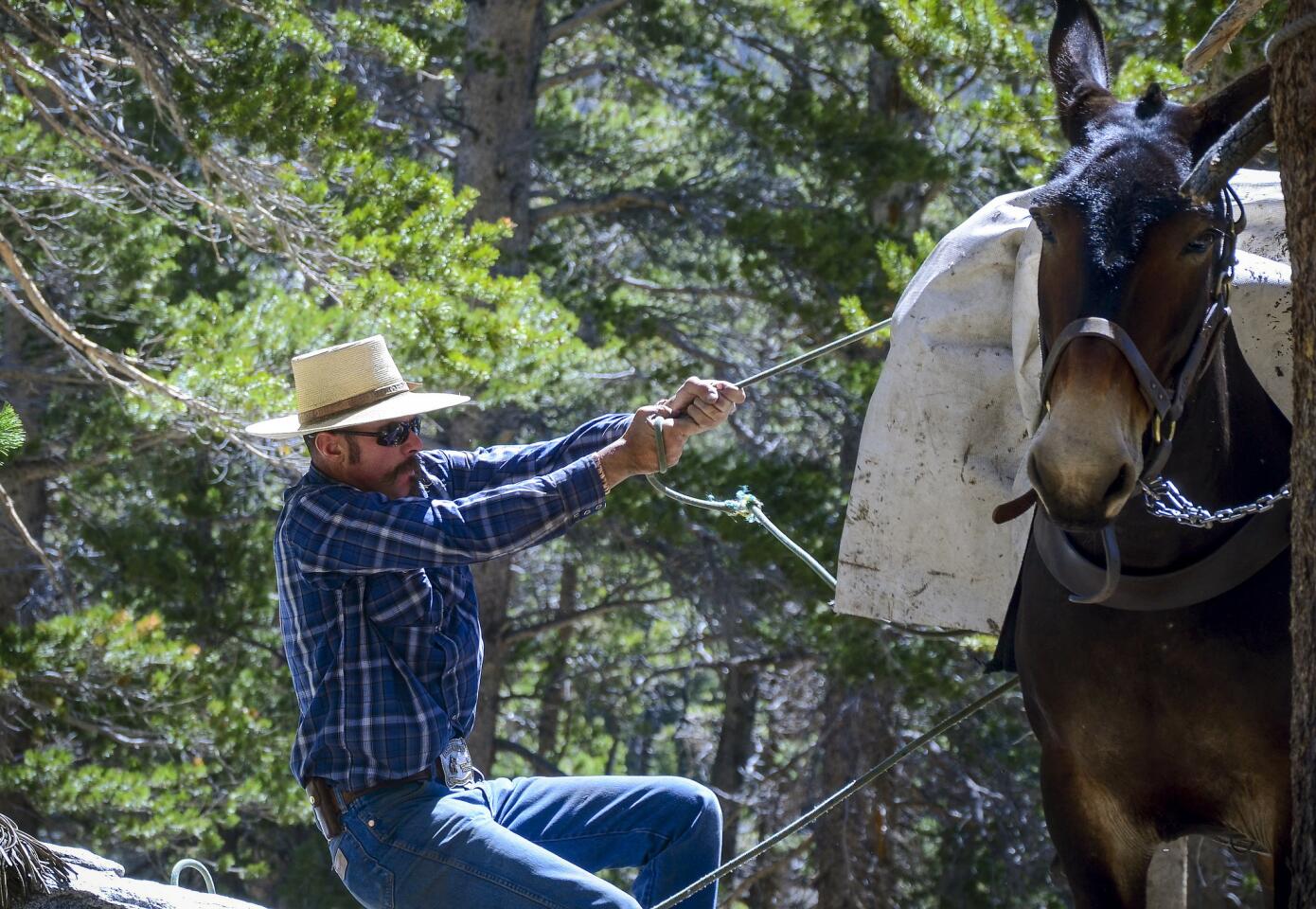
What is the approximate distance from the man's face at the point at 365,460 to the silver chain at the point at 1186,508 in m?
1.76

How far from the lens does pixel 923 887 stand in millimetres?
12977

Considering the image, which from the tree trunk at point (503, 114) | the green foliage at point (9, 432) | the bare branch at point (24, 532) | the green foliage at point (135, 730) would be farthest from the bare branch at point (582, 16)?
the green foliage at point (9, 432)

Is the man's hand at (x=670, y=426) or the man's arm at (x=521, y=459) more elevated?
the man's hand at (x=670, y=426)

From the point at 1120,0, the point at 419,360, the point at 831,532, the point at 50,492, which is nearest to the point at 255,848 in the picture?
the point at 50,492

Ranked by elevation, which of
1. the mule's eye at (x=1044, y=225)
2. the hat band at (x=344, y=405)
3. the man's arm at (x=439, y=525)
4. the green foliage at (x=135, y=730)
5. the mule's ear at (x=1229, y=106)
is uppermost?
the mule's ear at (x=1229, y=106)

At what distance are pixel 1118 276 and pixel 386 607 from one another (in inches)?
69.8

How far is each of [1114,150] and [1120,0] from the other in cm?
924

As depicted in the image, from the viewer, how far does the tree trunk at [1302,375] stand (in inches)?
90.0

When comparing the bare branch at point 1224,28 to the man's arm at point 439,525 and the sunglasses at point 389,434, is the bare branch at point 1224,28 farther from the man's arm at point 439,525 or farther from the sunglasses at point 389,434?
the sunglasses at point 389,434

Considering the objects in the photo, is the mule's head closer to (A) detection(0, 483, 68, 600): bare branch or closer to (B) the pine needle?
(B) the pine needle

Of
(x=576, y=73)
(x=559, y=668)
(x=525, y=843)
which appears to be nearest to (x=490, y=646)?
(x=559, y=668)

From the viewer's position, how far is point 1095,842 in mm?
3068

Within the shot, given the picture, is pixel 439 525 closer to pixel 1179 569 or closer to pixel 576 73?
pixel 1179 569

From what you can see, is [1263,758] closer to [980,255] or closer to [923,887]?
[980,255]
